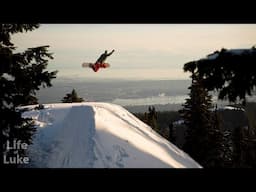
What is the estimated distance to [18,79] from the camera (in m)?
5.04

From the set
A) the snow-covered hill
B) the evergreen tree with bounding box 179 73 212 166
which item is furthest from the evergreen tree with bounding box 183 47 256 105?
the evergreen tree with bounding box 179 73 212 166

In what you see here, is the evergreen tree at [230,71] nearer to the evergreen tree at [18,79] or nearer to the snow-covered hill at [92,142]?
the snow-covered hill at [92,142]

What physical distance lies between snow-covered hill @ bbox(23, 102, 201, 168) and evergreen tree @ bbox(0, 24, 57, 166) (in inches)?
8.3

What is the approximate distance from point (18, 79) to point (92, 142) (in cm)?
124

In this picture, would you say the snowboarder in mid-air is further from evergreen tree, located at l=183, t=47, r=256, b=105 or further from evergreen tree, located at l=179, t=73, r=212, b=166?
evergreen tree, located at l=179, t=73, r=212, b=166

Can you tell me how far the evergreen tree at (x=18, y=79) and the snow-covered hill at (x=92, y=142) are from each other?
210 mm

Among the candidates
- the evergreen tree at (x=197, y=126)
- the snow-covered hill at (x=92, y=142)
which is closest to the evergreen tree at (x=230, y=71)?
the snow-covered hill at (x=92, y=142)

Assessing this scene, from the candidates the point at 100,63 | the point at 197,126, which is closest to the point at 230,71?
the point at 100,63

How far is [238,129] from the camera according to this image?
738 inches

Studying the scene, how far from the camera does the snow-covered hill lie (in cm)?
460

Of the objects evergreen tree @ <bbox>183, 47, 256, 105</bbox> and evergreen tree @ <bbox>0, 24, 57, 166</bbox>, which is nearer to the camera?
evergreen tree @ <bbox>183, 47, 256, 105</bbox>
